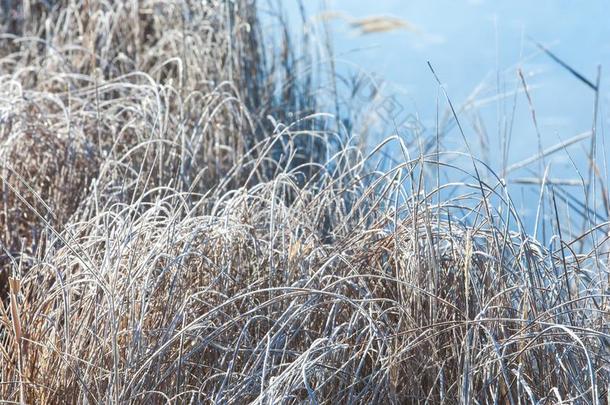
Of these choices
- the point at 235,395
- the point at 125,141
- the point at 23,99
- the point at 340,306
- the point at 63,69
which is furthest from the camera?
the point at 63,69

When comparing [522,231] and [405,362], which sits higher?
[522,231]

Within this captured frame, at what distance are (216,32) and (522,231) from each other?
6.84ft

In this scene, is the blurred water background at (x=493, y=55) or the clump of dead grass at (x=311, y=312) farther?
the blurred water background at (x=493, y=55)

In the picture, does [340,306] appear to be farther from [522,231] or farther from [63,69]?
[63,69]

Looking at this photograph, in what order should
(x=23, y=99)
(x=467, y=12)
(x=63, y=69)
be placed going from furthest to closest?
(x=467, y=12)
(x=63, y=69)
(x=23, y=99)

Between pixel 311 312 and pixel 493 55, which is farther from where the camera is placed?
pixel 493 55

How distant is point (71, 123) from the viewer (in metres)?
2.58

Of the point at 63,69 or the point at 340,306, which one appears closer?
the point at 340,306

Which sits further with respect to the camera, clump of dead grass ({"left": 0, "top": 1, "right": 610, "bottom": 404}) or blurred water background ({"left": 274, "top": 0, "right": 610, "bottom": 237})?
blurred water background ({"left": 274, "top": 0, "right": 610, "bottom": 237})

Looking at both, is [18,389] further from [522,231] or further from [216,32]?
[216,32]

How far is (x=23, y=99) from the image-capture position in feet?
8.41

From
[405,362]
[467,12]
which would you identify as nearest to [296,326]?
[405,362]

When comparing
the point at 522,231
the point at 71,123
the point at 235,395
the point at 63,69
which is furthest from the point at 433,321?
the point at 63,69

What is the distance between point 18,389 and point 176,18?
2.24 meters
